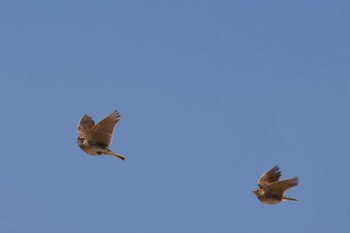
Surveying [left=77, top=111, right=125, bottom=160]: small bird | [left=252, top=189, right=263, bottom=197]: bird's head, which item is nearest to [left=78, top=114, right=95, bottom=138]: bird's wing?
[left=77, top=111, right=125, bottom=160]: small bird

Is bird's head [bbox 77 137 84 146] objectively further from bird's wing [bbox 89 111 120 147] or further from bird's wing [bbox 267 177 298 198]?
bird's wing [bbox 267 177 298 198]

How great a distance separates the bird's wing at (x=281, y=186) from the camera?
1142 inches

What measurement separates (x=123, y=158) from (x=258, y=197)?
513 cm

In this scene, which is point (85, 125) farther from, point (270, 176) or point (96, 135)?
point (270, 176)

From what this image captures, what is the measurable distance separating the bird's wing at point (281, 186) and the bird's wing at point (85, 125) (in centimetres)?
659

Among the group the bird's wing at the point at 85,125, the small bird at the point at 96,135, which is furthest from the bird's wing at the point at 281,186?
the bird's wing at the point at 85,125

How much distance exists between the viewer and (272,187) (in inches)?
1175

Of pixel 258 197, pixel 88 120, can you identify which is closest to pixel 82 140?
pixel 88 120

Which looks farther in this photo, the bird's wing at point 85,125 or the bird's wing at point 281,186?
the bird's wing at point 85,125

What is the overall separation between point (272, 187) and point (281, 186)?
16.6 inches

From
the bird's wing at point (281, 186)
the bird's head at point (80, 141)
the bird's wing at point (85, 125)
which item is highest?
→ the bird's wing at point (85, 125)

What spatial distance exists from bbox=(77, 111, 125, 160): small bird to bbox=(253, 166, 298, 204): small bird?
5185 millimetres

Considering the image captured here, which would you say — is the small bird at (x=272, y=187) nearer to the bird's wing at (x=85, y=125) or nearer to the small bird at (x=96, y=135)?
the small bird at (x=96, y=135)

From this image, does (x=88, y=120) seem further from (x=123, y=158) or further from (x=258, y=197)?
(x=258, y=197)
